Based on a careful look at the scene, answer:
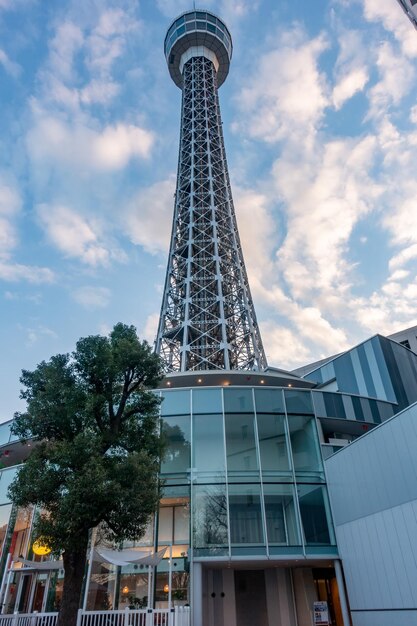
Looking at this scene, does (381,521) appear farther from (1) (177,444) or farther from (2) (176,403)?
(2) (176,403)

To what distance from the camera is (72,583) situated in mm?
11367

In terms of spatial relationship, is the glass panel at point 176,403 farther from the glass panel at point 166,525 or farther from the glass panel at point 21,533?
the glass panel at point 21,533

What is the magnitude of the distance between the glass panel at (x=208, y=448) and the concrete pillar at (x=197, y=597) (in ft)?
9.58

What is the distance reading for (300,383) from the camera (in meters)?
24.1

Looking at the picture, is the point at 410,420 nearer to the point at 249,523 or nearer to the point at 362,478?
the point at 362,478

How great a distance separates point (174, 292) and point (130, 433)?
3599 cm

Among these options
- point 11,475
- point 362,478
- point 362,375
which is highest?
point 362,375

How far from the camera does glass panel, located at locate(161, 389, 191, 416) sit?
722 inches

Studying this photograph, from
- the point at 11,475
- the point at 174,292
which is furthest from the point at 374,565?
the point at 174,292

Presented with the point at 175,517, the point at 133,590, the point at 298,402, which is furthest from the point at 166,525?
the point at 298,402

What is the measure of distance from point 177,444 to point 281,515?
466cm

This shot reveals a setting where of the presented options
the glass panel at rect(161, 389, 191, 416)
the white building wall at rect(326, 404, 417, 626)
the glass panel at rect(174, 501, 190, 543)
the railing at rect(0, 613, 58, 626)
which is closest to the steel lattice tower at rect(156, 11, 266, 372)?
the glass panel at rect(161, 389, 191, 416)

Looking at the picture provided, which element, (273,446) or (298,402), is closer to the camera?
(273,446)

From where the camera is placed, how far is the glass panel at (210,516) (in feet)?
51.6
